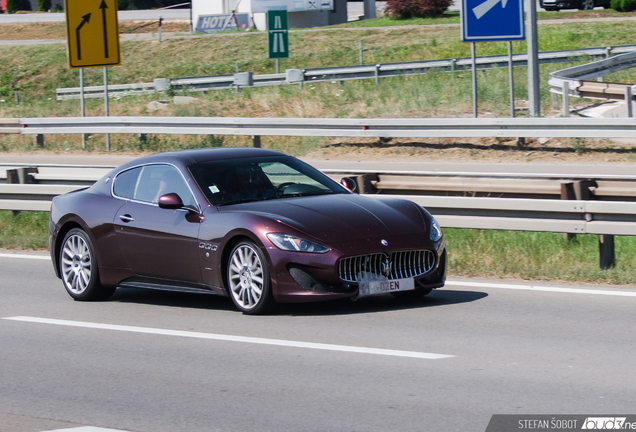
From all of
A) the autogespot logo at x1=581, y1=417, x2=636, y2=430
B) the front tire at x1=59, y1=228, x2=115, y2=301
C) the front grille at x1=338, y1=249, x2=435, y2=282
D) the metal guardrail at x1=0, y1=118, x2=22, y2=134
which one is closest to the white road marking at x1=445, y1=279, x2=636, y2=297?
the front grille at x1=338, y1=249, x2=435, y2=282

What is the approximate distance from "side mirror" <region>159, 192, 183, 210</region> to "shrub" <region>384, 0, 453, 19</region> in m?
44.5

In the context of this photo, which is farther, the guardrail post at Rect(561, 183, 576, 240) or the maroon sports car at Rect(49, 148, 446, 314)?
the guardrail post at Rect(561, 183, 576, 240)

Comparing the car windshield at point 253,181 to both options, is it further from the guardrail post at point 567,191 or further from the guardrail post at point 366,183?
the guardrail post at point 366,183

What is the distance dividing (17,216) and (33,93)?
97.2 ft

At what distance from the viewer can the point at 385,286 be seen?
8.31 metres

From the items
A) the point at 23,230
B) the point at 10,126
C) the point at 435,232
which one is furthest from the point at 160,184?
the point at 10,126

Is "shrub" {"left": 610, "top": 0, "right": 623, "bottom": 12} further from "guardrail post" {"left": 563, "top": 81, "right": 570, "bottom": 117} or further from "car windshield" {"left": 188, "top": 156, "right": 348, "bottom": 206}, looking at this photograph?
"car windshield" {"left": 188, "top": 156, "right": 348, "bottom": 206}

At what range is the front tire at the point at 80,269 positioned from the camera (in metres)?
Result: 9.66

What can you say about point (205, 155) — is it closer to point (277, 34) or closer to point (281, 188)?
point (281, 188)

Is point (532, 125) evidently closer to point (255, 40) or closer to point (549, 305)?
point (549, 305)

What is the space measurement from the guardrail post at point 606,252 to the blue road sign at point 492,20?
923 centimetres

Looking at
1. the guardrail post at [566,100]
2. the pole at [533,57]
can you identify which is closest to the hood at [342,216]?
the pole at [533,57]

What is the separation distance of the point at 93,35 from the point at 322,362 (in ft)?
50.6

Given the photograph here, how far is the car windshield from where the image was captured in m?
8.98
